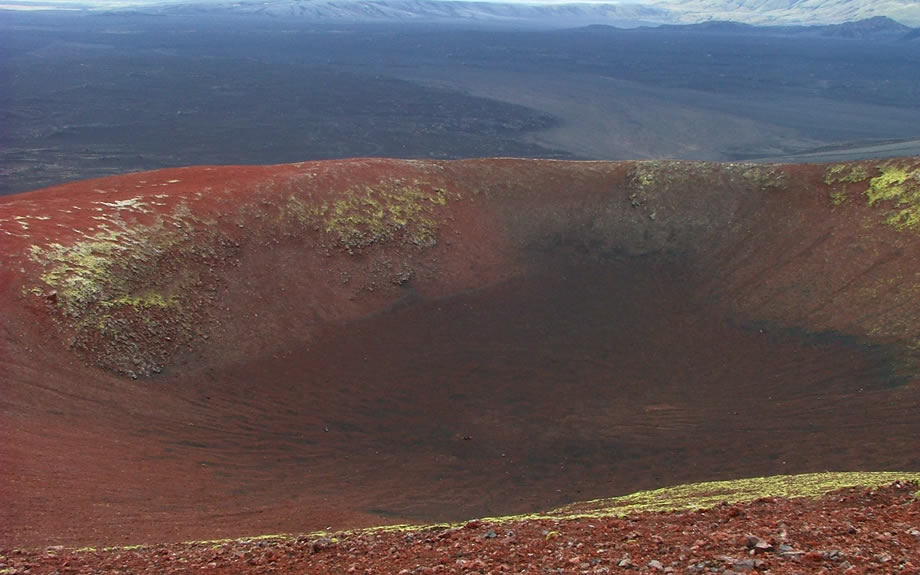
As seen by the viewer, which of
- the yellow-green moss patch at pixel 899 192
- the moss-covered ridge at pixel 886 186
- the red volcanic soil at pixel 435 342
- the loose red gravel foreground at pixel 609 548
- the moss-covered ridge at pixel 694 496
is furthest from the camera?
the moss-covered ridge at pixel 886 186

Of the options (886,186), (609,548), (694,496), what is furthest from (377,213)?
(609,548)


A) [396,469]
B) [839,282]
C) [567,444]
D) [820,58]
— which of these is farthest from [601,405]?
[820,58]

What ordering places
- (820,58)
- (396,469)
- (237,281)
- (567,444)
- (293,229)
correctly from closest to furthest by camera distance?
1. (396,469)
2. (567,444)
3. (237,281)
4. (293,229)
5. (820,58)

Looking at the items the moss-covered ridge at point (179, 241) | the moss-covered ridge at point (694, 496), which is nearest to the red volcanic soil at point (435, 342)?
the moss-covered ridge at point (179, 241)

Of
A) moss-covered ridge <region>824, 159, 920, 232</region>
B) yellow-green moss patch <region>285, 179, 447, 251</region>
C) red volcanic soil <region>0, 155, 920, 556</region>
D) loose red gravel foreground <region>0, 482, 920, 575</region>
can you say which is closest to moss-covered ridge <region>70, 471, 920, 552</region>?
loose red gravel foreground <region>0, 482, 920, 575</region>

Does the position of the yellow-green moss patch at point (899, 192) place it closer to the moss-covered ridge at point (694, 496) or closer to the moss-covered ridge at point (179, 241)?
the moss-covered ridge at point (694, 496)

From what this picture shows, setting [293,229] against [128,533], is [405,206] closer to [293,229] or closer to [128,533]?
[293,229]

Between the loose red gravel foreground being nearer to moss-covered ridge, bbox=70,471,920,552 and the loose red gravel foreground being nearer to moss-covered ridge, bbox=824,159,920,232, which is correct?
moss-covered ridge, bbox=70,471,920,552
